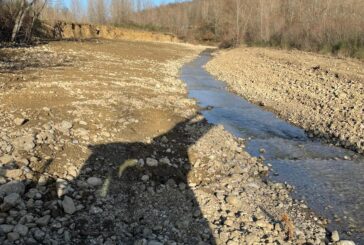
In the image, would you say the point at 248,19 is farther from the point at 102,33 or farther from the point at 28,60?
the point at 28,60

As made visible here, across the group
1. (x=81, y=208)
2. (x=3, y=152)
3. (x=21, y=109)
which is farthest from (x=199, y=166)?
(x=21, y=109)

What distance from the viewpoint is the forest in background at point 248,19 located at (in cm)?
3068

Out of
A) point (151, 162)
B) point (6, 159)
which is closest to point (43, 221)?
point (6, 159)

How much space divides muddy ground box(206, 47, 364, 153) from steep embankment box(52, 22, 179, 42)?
28.0m

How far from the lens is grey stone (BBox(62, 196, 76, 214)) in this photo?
22.2ft

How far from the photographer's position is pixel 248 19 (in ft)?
204

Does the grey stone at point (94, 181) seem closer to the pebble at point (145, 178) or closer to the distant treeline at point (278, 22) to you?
the pebble at point (145, 178)

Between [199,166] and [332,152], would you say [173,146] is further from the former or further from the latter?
[332,152]

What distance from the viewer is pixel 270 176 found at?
389 inches

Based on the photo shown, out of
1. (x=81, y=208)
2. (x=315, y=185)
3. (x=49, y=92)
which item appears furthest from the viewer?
(x=49, y=92)

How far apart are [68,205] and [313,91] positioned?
46.2 feet

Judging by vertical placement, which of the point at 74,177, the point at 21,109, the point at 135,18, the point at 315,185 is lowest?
the point at 315,185

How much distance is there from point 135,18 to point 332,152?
94.8 m

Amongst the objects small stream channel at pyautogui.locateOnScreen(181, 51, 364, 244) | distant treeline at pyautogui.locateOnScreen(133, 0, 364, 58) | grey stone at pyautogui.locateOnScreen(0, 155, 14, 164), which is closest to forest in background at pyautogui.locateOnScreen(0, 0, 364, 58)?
distant treeline at pyautogui.locateOnScreen(133, 0, 364, 58)
